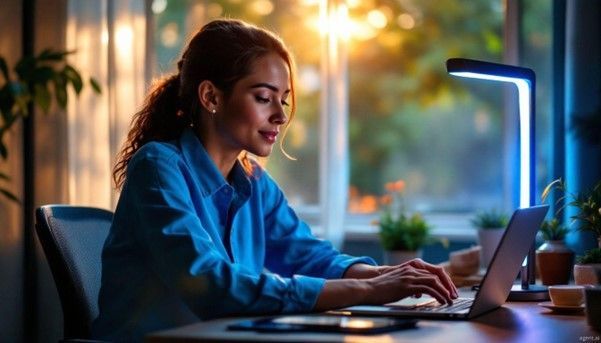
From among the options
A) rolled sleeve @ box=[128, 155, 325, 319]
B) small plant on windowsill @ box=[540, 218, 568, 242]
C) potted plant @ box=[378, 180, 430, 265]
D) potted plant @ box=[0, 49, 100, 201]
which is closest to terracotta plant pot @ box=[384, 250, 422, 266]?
potted plant @ box=[378, 180, 430, 265]

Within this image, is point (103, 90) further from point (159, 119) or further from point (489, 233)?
point (159, 119)

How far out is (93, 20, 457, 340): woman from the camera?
5.42ft

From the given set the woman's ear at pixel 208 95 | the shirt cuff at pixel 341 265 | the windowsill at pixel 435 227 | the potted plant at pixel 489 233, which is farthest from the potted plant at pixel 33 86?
the windowsill at pixel 435 227

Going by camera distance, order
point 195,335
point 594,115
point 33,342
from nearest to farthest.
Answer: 1. point 195,335
2. point 594,115
3. point 33,342

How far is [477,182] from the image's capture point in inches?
159

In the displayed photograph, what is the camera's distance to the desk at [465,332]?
1.38 metres

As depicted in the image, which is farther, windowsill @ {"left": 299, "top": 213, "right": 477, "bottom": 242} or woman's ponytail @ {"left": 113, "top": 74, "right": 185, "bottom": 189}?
windowsill @ {"left": 299, "top": 213, "right": 477, "bottom": 242}

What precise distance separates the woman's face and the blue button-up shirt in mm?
78

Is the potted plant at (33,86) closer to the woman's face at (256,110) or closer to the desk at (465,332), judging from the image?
the woman's face at (256,110)

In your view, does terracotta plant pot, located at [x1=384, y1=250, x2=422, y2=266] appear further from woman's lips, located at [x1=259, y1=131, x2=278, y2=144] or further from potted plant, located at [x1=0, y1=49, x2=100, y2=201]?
woman's lips, located at [x1=259, y1=131, x2=278, y2=144]

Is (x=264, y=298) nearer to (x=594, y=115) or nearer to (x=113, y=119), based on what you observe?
(x=594, y=115)

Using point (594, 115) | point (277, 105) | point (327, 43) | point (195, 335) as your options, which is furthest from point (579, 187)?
point (195, 335)

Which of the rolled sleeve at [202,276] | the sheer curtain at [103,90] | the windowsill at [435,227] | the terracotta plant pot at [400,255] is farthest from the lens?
the windowsill at [435,227]

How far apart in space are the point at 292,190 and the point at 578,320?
251 centimetres
